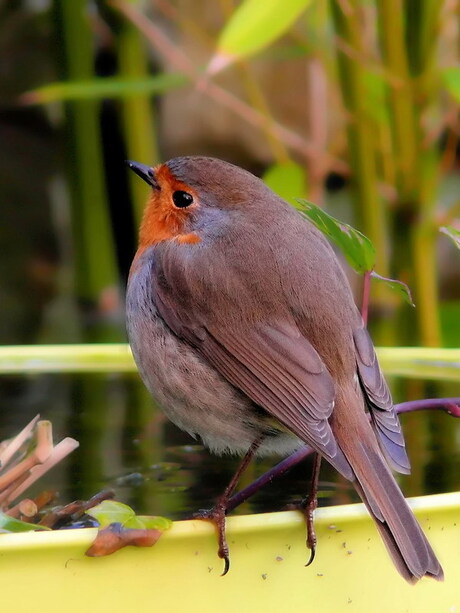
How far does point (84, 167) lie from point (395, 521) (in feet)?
9.40

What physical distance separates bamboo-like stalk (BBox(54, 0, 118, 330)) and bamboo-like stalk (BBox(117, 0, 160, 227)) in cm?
12

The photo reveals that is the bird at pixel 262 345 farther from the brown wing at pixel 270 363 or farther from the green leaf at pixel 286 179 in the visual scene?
the green leaf at pixel 286 179

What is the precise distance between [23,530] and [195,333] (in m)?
0.57

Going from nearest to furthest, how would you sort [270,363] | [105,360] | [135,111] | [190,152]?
[270,363] → [105,360] → [135,111] → [190,152]

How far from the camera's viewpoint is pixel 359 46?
119 inches

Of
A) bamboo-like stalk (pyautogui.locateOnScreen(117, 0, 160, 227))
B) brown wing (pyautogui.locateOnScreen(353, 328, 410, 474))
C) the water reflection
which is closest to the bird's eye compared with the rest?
the water reflection

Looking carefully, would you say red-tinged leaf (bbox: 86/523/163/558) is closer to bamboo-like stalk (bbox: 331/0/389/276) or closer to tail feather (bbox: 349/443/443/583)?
tail feather (bbox: 349/443/443/583)

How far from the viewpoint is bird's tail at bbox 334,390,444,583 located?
4.01ft

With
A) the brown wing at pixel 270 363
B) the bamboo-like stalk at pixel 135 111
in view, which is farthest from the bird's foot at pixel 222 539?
the bamboo-like stalk at pixel 135 111

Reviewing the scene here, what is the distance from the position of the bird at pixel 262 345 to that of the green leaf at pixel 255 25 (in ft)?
2.02

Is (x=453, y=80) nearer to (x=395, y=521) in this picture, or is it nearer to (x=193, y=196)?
(x=193, y=196)

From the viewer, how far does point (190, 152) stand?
499 cm

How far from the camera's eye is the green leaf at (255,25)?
2.43m

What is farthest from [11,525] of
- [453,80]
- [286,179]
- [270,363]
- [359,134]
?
Result: [359,134]
